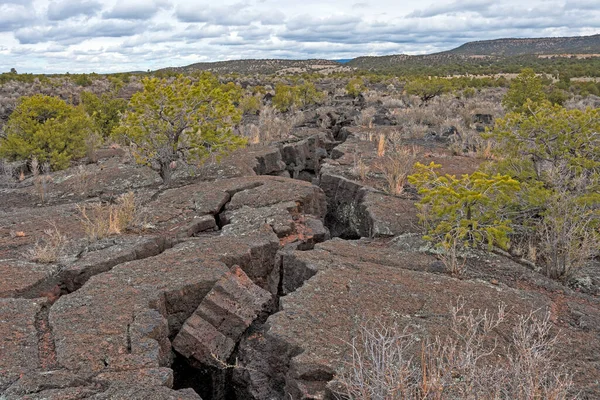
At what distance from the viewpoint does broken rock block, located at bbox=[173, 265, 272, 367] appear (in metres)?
4.73

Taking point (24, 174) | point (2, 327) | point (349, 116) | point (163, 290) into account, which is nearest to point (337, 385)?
point (163, 290)

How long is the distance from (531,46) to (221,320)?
129m

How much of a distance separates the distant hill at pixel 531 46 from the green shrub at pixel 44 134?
106 meters

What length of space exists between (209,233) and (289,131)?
921 cm

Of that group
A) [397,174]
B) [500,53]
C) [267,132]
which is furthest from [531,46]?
[397,174]

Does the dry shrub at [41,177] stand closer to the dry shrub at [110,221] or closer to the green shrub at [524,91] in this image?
the dry shrub at [110,221]

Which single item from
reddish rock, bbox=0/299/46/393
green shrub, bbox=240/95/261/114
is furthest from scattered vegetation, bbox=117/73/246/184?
green shrub, bbox=240/95/261/114

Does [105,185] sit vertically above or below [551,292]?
above

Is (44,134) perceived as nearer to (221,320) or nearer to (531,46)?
(221,320)

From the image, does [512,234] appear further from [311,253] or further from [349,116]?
[349,116]

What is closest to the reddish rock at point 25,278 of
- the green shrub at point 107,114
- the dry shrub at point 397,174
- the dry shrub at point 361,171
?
the dry shrub at point 397,174

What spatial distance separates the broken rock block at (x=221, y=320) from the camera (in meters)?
4.73

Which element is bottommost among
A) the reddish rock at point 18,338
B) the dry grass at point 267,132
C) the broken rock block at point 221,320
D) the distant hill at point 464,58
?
the broken rock block at point 221,320

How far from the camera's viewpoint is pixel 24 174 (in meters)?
11.6
